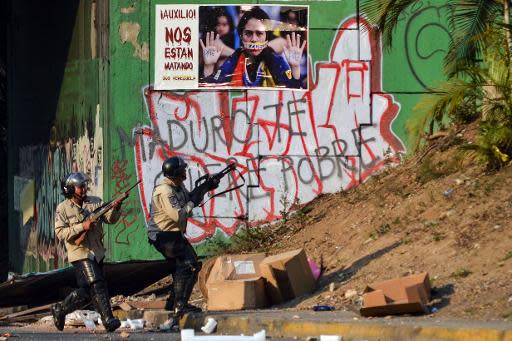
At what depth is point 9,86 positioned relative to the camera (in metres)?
26.9

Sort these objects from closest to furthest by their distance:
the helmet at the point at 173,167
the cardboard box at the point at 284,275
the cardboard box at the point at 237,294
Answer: the helmet at the point at 173,167, the cardboard box at the point at 237,294, the cardboard box at the point at 284,275

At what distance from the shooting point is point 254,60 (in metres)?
19.7

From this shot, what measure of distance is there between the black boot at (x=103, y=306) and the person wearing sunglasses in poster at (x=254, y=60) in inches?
253

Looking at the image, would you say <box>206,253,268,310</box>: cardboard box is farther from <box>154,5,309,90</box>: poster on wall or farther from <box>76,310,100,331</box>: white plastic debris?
<box>154,5,309,90</box>: poster on wall

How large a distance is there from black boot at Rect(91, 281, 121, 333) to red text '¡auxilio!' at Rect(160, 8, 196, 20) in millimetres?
6728

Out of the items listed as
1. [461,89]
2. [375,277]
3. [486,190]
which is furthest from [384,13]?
[375,277]

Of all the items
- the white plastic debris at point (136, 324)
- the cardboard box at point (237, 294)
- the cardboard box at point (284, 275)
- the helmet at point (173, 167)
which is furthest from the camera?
the cardboard box at point (284, 275)

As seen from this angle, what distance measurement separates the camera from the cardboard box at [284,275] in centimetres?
1532

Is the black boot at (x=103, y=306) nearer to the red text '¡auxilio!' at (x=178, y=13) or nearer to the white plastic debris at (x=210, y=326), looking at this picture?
the white plastic debris at (x=210, y=326)

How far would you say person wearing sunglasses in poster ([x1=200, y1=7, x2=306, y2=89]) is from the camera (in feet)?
64.5

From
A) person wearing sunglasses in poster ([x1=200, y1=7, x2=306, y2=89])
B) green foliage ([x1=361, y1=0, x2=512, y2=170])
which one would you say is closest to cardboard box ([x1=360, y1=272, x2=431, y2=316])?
green foliage ([x1=361, y1=0, x2=512, y2=170])

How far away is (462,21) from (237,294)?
5235mm

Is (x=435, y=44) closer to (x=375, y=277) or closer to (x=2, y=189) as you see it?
(x=375, y=277)

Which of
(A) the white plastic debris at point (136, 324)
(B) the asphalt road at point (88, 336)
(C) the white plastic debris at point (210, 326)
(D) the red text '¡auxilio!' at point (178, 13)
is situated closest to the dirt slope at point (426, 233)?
(C) the white plastic debris at point (210, 326)
